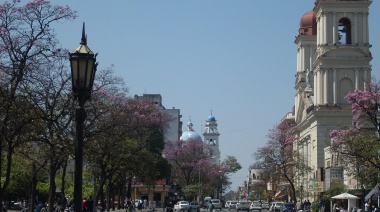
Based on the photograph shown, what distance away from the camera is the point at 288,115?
12400 centimetres

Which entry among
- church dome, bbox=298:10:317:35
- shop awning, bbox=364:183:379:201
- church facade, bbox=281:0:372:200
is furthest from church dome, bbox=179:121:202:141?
shop awning, bbox=364:183:379:201

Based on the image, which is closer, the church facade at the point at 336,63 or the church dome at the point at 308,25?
the church facade at the point at 336,63

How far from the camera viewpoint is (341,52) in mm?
84312

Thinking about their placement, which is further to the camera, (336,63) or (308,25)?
(308,25)

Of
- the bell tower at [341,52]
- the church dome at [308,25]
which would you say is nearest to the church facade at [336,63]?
the bell tower at [341,52]

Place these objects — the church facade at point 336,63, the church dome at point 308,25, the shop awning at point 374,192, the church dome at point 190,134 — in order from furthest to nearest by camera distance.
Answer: the church dome at point 190,134 < the church dome at point 308,25 < the church facade at point 336,63 < the shop awning at point 374,192

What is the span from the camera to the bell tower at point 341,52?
8419cm

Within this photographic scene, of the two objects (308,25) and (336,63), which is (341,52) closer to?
(336,63)

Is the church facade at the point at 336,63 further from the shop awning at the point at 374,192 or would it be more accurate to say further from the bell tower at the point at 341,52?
the shop awning at the point at 374,192

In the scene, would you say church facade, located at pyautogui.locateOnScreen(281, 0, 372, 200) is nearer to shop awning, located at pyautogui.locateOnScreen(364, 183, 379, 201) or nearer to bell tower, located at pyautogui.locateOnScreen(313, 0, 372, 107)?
bell tower, located at pyautogui.locateOnScreen(313, 0, 372, 107)

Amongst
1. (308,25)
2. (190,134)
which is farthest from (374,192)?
(190,134)

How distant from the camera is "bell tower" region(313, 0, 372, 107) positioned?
3314 inches

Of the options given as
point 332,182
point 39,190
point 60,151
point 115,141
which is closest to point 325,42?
point 332,182

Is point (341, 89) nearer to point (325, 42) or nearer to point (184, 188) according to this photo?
point (325, 42)
